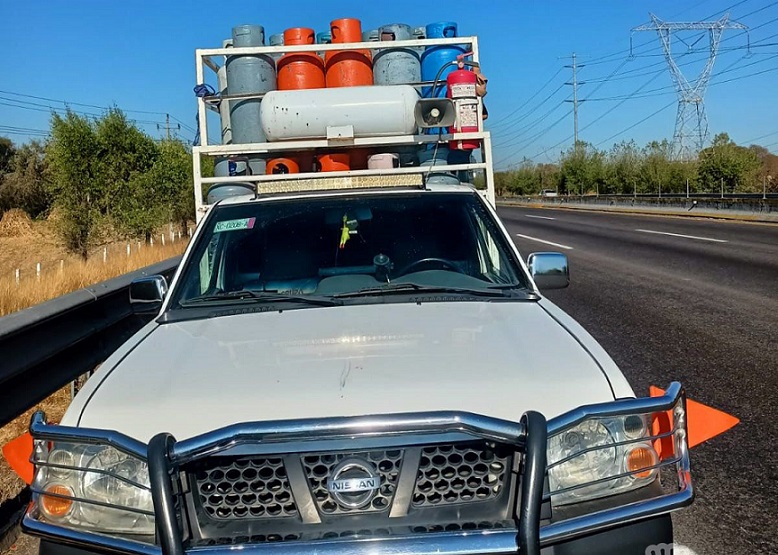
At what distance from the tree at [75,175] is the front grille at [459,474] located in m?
23.9

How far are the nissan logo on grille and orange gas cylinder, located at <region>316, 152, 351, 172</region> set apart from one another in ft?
13.9

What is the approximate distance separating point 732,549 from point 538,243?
60.6 feet

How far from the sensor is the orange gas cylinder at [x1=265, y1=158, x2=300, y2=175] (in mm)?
6160

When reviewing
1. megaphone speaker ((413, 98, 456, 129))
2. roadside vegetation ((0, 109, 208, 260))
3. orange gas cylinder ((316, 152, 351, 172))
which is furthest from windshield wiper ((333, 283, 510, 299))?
roadside vegetation ((0, 109, 208, 260))

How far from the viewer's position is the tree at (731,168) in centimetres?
5112

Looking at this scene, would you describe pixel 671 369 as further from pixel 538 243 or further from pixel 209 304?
pixel 538 243

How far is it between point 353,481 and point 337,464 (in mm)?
68

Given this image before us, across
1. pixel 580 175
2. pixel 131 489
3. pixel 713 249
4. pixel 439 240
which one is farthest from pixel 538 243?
pixel 580 175

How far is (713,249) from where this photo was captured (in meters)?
18.1

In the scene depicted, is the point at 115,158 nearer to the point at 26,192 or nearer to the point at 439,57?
the point at 439,57

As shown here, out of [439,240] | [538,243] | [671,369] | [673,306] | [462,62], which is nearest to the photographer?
[439,240]

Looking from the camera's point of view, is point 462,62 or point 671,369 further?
point 671,369

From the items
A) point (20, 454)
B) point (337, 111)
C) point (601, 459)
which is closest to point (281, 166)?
point (337, 111)

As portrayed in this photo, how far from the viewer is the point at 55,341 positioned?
15.0 feet
